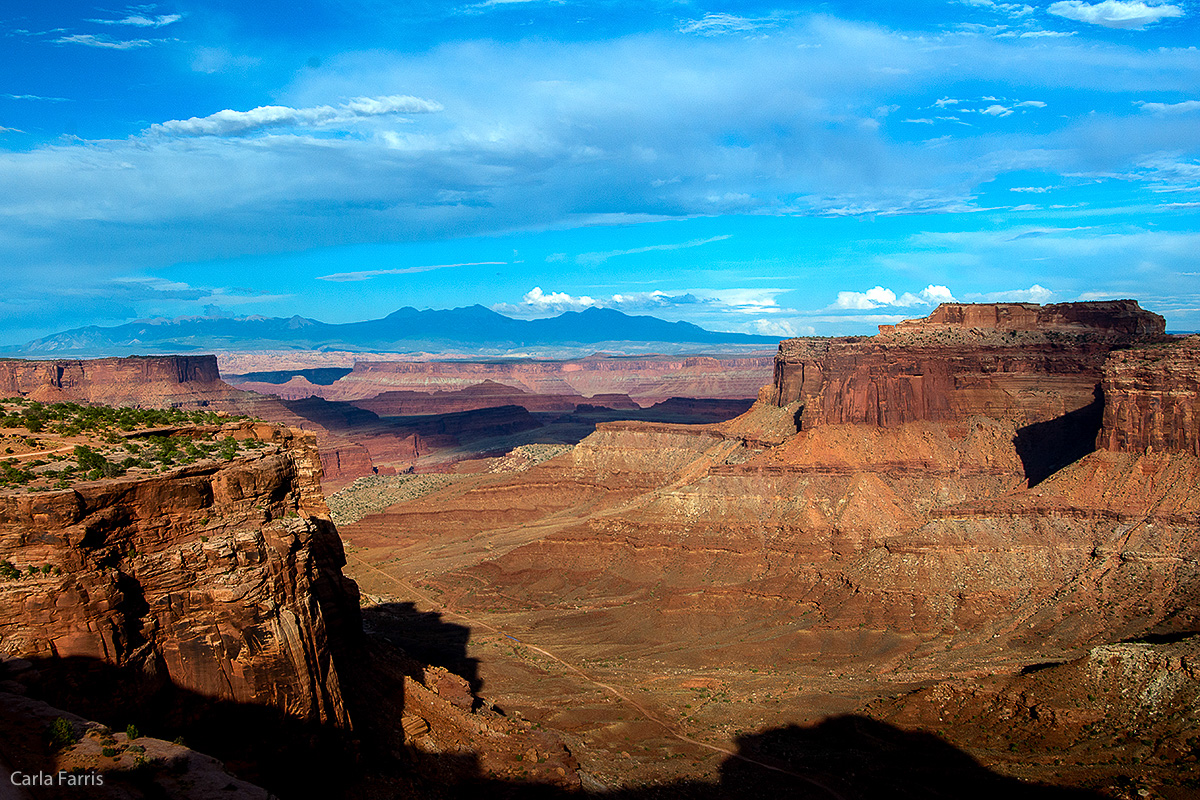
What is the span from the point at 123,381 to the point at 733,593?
13935 centimetres

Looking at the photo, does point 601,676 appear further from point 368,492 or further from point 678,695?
point 368,492

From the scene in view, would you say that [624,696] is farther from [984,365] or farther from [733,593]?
[984,365]

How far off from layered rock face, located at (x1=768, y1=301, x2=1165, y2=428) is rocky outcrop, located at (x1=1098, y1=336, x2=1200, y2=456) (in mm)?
20538

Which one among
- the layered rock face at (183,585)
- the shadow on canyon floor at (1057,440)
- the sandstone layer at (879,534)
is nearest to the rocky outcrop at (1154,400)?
the sandstone layer at (879,534)

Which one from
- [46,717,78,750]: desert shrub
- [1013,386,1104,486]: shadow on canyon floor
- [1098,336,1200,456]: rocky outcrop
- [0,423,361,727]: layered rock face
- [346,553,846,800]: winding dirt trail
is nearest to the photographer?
[46,717,78,750]: desert shrub

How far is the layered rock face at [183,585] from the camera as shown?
661 inches

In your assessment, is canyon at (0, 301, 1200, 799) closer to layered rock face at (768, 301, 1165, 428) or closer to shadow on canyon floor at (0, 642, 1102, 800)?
shadow on canyon floor at (0, 642, 1102, 800)

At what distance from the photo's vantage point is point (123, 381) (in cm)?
15638

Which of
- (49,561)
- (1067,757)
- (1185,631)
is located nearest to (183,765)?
(49,561)

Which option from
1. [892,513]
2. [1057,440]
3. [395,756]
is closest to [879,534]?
[892,513]

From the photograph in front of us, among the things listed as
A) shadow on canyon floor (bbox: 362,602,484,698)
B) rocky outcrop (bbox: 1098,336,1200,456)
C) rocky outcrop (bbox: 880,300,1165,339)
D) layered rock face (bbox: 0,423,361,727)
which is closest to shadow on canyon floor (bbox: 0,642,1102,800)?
layered rock face (bbox: 0,423,361,727)

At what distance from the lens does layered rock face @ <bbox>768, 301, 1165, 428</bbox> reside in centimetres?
7619

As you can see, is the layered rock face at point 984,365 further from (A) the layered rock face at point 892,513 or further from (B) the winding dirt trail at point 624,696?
(B) the winding dirt trail at point 624,696

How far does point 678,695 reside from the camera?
42.3 metres
